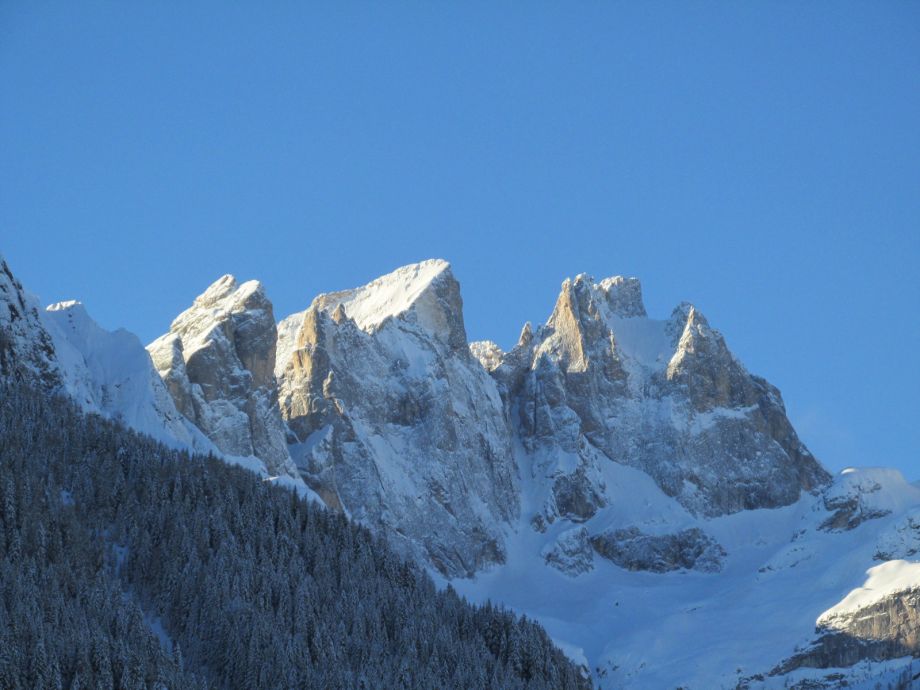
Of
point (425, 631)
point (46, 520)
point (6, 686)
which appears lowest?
point (6, 686)

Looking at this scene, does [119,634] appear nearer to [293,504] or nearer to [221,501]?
[221,501]

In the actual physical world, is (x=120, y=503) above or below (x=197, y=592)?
above

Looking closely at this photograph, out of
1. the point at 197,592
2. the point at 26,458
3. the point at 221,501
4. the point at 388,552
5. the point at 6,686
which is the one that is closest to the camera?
the point at 6,686

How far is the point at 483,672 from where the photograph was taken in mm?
160625

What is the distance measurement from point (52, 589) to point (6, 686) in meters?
21.6

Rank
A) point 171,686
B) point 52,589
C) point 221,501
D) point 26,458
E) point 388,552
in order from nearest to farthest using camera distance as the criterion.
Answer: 1. point 171,686
2. point 52,589
3. point 26,458
4. point 221,501
5. point 388,552

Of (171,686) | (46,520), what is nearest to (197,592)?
(46,520)

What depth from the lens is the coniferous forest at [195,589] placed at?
5418 inches

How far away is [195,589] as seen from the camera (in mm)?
158125

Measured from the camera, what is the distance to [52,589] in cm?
14475

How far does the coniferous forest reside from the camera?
5418 inches

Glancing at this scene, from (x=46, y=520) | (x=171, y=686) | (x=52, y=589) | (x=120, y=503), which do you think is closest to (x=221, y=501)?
(x=120, y=503)

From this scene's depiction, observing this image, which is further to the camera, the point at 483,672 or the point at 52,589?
the point at 483,672

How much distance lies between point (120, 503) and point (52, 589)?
26.1m
